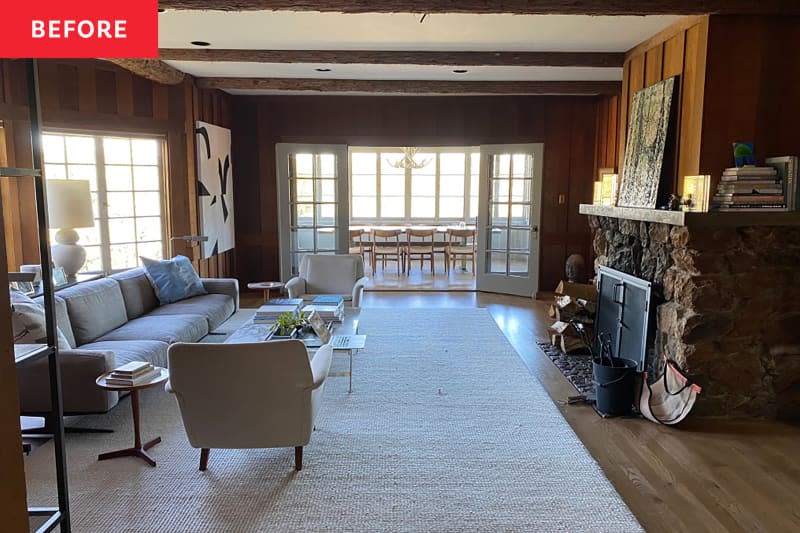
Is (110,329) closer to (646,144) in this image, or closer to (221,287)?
(221,287)

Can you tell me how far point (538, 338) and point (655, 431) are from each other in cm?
204

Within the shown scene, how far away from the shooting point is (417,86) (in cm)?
651

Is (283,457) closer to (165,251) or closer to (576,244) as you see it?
(165,251)

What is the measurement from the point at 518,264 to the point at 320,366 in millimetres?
5120

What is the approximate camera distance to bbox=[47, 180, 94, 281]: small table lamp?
14.2 ft

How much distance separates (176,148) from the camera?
19.8 ft

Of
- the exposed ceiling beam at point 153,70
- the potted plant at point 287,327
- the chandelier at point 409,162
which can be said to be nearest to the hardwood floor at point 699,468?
the potted plant at point 287,327

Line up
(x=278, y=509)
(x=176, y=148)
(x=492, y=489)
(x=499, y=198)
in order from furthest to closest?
(x=499, y=198)
(x=176, y=148)
(x=492, y=489)
(x=278, y=509)

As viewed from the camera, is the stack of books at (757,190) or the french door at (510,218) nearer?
the stack of books at (757,190)

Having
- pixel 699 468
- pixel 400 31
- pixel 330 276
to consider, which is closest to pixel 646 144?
pixel 400 31

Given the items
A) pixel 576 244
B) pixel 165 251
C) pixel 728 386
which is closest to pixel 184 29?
pixel 165 251

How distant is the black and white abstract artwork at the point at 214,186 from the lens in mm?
6320

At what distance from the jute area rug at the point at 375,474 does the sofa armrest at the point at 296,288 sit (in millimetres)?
1657

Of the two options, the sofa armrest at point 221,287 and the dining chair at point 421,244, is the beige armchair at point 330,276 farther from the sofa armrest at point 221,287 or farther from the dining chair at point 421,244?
the dining chair at point 421,244
